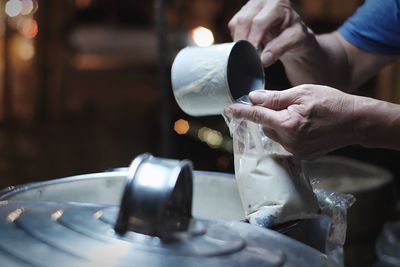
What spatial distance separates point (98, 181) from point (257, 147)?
0.47m

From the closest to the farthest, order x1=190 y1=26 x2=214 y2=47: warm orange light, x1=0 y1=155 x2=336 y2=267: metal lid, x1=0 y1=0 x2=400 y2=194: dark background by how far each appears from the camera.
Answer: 1. x1=0 y1=155 x2=336 y2=267: metal lid
2. x1=0 y1=0 x2=400 y2=194: dark background
3. x1=190 y1=26 x2=214 y2=47: warm orange light

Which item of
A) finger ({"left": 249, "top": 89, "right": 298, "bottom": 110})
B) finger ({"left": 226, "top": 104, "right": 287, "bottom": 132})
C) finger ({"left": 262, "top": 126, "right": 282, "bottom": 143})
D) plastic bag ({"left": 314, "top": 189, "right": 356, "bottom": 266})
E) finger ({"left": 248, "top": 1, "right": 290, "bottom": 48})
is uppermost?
finger ({"left": 248, "top": 1, "right": 290, "bottom": 48})

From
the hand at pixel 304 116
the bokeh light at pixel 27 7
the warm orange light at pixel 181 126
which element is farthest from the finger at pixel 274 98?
the bokeh light at pixel 27 7

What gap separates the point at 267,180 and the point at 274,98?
189mm

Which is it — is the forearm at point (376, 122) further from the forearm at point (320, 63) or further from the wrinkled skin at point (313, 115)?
the forearm at point (320, 63)

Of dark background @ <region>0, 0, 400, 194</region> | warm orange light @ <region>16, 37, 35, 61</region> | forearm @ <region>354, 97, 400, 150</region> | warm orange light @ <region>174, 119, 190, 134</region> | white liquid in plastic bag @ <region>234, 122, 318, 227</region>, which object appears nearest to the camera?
white liquid in plastic bag @ <region>234, 122, 318, 227</region>

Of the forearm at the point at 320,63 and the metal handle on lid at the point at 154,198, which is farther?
the forearm at the point at 320,63

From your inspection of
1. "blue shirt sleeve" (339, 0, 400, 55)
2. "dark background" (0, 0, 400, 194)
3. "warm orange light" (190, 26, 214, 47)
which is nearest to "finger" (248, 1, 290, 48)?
"blue shirt sleeve" (339, 0, 400, 55)

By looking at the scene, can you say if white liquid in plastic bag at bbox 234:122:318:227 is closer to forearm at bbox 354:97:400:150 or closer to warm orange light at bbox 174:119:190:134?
forearm at bbox 354:97:400:150

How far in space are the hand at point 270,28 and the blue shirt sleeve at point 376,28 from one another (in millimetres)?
299

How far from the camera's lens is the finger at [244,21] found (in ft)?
5.92

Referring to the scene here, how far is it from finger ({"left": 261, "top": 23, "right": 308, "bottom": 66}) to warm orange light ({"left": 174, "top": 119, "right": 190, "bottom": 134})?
9.19 ft

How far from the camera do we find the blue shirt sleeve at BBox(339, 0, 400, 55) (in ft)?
6.57

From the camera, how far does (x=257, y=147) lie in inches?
55.0
